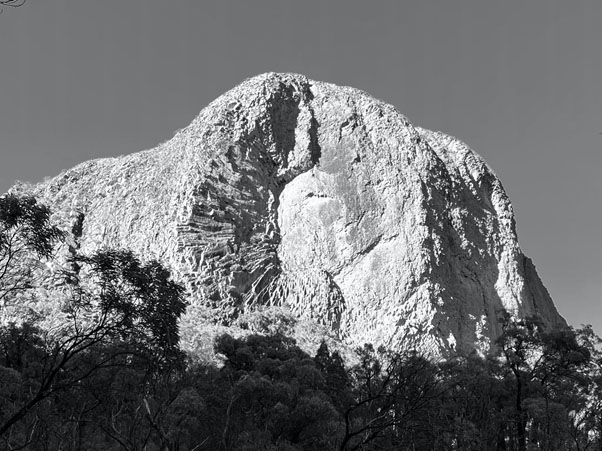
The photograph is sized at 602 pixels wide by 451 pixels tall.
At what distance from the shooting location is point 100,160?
3123 inches

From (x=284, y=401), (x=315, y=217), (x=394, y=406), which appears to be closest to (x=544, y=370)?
(x=394, y=406)

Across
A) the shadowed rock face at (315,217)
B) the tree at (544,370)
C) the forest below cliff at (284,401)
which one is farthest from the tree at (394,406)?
the shadowed rock face at (315,217)

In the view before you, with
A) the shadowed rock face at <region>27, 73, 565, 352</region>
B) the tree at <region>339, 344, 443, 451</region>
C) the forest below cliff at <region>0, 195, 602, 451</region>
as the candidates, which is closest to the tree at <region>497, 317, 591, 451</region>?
the forest below cliff at <region>0, 195, 602, 451</region>

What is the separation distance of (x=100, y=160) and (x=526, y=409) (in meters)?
66.7

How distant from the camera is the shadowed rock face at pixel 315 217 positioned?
2307 inches

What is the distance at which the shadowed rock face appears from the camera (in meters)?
58.6

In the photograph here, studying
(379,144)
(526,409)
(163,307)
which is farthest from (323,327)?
(163,307)

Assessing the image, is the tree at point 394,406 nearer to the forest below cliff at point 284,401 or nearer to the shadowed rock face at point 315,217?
the forest below cliff at point 284,401

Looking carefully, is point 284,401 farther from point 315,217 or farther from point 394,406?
point 315,217

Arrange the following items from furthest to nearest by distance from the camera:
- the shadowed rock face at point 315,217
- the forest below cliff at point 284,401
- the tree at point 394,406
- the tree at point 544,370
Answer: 1. the shadowed rock face at point 315,217
2. the tree at point 544,370
3. the forest below cliff at point 284,401
4. the tree at point 394,406

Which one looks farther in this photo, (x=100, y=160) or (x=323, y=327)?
(x=100, y=160)

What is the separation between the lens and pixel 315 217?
221ft

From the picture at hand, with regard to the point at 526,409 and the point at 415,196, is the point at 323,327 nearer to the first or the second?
the point at 415,196

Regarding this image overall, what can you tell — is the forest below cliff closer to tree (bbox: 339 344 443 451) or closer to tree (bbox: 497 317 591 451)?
tree (bbox: 497 317 591 451)
